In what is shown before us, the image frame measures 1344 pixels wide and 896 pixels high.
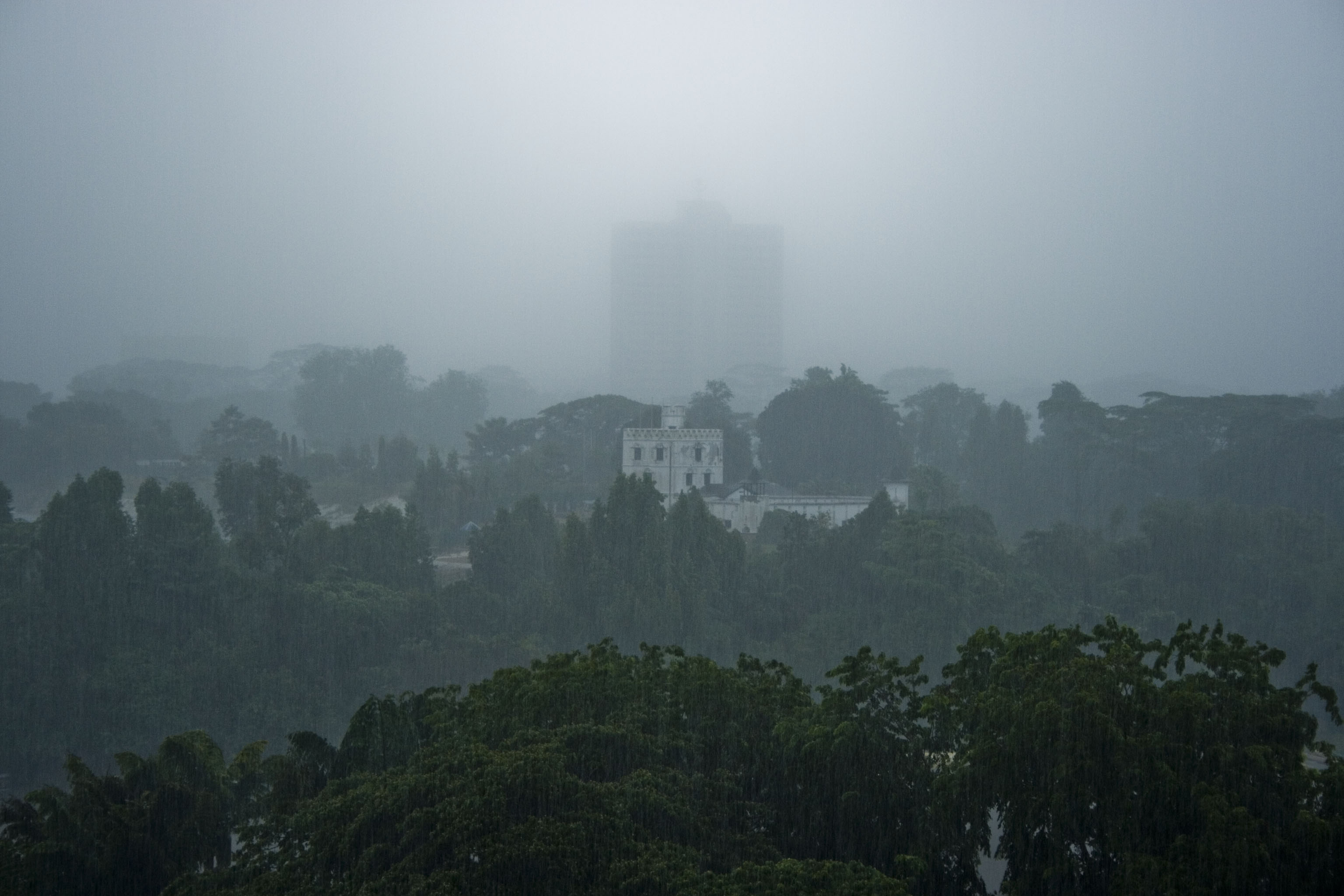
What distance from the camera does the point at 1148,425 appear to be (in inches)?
1965

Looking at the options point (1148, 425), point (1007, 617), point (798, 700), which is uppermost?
point (1148, 425)

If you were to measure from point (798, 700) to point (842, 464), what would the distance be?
36.6 meters

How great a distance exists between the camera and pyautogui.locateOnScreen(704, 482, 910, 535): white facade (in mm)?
38031

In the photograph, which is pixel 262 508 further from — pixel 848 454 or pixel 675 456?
pixel 848 454

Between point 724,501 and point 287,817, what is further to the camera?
point 724,501

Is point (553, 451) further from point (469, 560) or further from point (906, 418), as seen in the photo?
point (906, 418)

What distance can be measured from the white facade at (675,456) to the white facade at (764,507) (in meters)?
2.04

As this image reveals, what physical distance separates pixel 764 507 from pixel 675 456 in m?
4.31

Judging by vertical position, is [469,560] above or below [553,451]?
below

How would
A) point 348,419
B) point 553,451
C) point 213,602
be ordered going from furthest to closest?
point 348,419 < point 553,451 < point 213,602

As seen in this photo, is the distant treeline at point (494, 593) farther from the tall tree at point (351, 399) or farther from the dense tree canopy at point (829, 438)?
the tall tree at point (351, 399)

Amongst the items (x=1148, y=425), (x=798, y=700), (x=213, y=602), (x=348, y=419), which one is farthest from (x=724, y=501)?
(x=348, y=419)

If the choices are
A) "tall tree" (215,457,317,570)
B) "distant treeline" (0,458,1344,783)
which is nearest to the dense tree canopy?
"distant treeline" (0,458,1344,783)

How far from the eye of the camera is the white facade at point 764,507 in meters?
38.0
